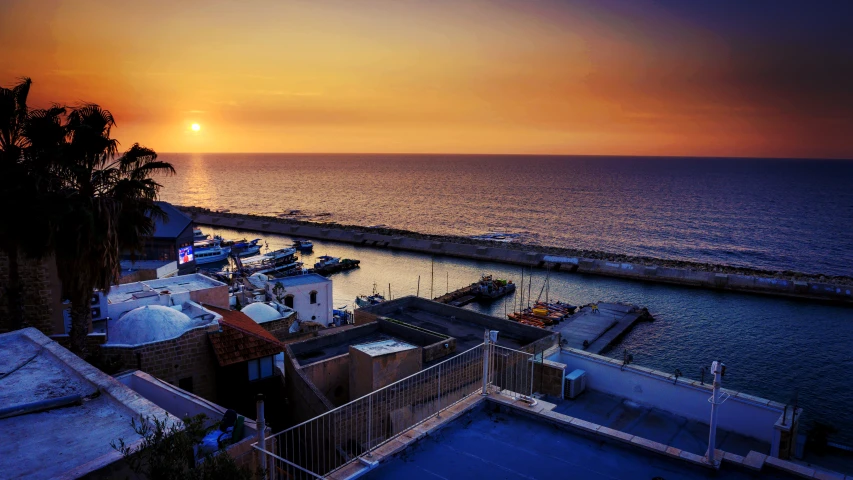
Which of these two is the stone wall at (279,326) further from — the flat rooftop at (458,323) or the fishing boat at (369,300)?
the fishing boat at (369,300)

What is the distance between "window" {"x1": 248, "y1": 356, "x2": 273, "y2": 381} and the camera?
1891cm

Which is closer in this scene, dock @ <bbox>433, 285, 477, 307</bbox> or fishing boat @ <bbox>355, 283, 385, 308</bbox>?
fishing boat @ <bbox>355, 283, 385, 308</bbox>

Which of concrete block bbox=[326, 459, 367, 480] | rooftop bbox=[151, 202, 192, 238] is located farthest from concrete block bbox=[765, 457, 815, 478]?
rooftop bbox=[151, 202, 192, 238]

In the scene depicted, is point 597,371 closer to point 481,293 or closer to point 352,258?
point 481,293

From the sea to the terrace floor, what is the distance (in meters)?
19.9

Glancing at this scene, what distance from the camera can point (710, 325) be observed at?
165 ft

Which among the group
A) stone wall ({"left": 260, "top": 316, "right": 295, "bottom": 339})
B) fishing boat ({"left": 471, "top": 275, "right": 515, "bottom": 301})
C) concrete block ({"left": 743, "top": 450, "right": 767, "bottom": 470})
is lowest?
fishing boat ({"left": 471, "top": 275, "right": 515, "bottom": 301})

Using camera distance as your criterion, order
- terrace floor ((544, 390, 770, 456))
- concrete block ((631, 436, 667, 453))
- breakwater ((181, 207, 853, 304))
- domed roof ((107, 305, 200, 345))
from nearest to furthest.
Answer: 1. concrete block ((631, 436, 667, 453))
2. terrace floor ((544, 390, 770, 456))
3. domed roof ((107, 305, 200, 345))
4. breakwater ((181, 207, 853, 304))

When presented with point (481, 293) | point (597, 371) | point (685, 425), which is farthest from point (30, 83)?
point (481, 293)

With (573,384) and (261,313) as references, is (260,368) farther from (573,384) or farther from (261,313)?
(573,384)

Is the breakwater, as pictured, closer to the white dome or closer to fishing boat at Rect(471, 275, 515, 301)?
fishing boat at Rect(471, 275, 515, 301)

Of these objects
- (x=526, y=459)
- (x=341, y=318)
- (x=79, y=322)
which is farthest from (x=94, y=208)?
(x=341, y=318)

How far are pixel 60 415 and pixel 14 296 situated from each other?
334 inches

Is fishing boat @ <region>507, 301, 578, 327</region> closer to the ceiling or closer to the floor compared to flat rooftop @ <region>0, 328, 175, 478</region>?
closer to the floor
